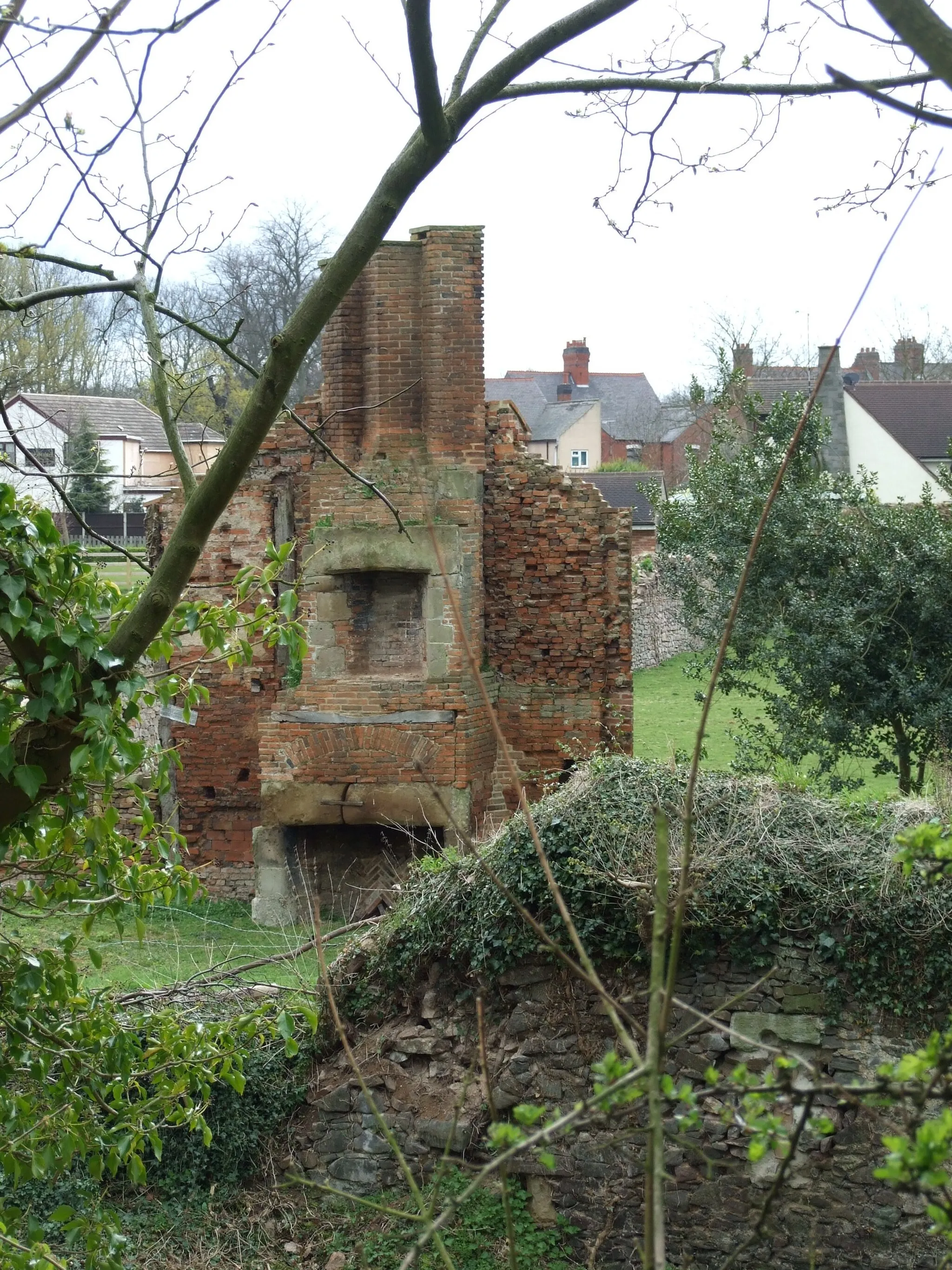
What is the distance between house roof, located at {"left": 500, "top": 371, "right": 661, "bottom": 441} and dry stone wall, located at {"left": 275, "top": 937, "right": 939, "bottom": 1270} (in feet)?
164

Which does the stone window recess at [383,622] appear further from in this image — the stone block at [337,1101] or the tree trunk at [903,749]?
the stone block at [337,1101]

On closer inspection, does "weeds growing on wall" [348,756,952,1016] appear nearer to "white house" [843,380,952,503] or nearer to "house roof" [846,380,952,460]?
"white house" [843,380,952,503]

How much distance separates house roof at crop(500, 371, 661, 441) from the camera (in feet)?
193

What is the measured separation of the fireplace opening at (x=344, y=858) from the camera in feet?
44.9

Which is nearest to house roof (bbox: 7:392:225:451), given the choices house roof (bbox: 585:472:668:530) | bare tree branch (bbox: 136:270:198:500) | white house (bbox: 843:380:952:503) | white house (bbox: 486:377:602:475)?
house roof (bbox: 585:472:668:530)

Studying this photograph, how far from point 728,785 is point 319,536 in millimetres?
6400

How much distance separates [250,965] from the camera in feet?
31.5

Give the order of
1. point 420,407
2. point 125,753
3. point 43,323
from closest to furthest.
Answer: point 125,753 → point 420,407 → point 43,323

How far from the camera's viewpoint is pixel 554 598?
13.5m

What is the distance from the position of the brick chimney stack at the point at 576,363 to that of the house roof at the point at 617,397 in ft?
1.47

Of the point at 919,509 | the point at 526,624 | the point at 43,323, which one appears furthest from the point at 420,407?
the point at 43,323

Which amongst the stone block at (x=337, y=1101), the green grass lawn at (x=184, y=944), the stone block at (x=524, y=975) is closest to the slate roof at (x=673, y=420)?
the green grass lawn at (x=184, y=944)

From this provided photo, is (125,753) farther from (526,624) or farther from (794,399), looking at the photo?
(794,399)

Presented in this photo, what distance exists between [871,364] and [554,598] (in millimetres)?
42859
